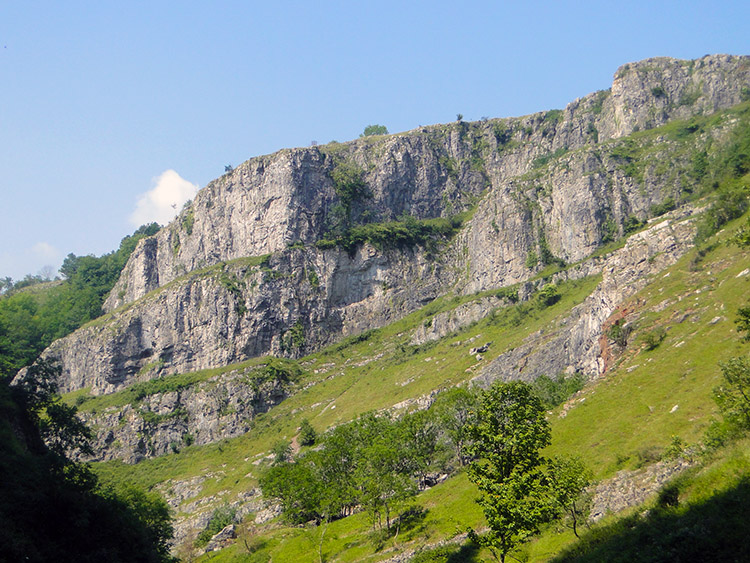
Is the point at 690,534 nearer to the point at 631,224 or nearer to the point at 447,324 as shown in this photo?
the point at 447,324

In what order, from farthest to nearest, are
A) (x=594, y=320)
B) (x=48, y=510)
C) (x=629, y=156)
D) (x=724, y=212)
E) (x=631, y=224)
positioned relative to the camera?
(x=629, y=156) → (x=631, y=224) → (x=594, y=320) → (x=724, y=212) → (x=48, y=510)

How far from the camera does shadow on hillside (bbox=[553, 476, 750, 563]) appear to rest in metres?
17.8

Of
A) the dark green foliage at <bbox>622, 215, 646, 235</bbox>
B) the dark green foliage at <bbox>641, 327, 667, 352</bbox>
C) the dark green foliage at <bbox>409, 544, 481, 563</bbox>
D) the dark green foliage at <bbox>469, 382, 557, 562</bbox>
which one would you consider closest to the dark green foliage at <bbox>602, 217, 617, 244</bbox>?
the dark green foliage at <bbox>622, 215, 646, 235</bbox>

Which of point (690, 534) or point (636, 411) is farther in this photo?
point (636, 411)

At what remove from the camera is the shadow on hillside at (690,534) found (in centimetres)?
1783

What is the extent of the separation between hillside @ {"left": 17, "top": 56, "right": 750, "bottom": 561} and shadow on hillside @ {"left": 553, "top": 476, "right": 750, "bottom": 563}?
690 inches

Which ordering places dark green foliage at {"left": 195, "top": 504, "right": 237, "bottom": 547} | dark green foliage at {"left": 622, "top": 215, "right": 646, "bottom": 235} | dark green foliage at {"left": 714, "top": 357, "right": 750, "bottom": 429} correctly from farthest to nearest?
dark green foliage at {"left": 622, "top": 215, "right": 646, "bottom": 235}
dark green foliage at {"left": 195, "top": 504, "right": 237, "bottom": 547}
dark green foliage at {"left": 714, "top": 357, "right": 750, "bottom": 429}

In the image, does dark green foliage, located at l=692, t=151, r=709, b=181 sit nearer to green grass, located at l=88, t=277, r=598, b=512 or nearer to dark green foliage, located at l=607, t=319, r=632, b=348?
green grass, located at l=88, t=277, r=598, b=512

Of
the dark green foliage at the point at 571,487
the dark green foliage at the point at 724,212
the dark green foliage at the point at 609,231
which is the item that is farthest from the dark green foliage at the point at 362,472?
the dark green foliage at the point at 609,231

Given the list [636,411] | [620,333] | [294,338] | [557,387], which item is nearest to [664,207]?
[620,333]

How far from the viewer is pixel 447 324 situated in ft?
514

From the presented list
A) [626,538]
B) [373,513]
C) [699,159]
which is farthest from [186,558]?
[699,159]

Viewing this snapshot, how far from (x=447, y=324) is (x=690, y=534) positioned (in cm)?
13791

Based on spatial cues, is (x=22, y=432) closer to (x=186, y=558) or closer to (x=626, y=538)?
(x=186, y=558)
